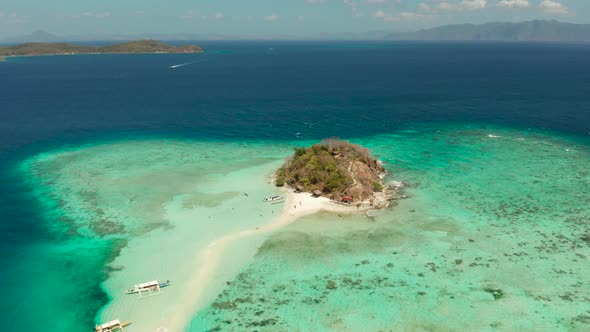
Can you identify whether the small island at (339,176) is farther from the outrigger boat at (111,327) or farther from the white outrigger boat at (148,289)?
the outrigger boat at (111,327)

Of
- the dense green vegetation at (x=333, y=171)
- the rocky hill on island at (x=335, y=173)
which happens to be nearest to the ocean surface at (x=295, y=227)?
the rocky hill on island at (x=335, y=173)

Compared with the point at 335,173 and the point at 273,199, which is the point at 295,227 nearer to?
the point at 273,199

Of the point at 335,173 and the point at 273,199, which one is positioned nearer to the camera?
the point at 273,199

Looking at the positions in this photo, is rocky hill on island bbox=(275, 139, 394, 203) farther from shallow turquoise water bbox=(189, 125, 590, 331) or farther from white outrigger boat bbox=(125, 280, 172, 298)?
white outrigger boat bbox=(125, 280, 172, 298)

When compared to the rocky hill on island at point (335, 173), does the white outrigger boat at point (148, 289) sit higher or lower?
lower

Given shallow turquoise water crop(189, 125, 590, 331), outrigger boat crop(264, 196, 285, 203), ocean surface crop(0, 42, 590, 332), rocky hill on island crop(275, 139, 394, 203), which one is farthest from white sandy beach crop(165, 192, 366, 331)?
rocky hill on island crop(275, 139, 394, 203)

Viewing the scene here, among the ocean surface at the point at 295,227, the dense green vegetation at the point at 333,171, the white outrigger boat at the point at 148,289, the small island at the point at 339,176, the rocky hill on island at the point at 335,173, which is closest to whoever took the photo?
the ocean surface at the point at 295,227

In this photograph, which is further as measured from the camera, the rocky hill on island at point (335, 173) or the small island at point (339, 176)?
the rocky hill on island at point (335, 173)

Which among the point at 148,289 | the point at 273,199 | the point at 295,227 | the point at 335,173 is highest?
the point at 335,173

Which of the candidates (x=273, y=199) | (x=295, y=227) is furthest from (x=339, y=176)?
(x=295, y=227)
